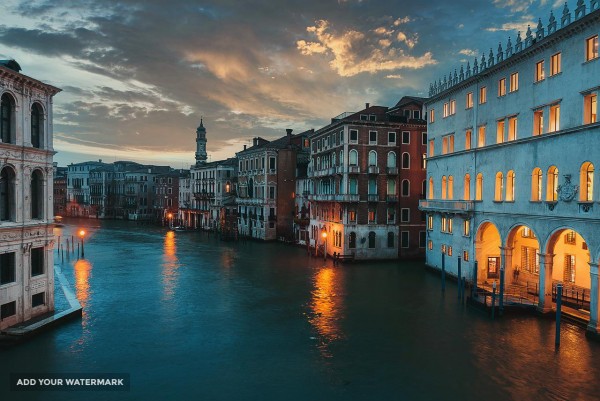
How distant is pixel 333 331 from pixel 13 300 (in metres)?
14.5

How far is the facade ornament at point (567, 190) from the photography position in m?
21.5

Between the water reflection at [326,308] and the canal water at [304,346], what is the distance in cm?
12

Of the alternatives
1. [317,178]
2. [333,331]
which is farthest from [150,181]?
[333,331]

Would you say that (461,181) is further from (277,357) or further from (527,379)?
(277,357)

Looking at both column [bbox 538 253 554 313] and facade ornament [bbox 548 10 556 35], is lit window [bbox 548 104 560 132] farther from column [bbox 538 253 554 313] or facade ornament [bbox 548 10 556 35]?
column [bbox 538 253 554 313]

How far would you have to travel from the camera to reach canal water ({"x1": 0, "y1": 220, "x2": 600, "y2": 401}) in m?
15.5

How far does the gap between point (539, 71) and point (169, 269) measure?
108 ft

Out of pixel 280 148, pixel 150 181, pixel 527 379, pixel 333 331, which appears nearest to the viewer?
pixel 527 379

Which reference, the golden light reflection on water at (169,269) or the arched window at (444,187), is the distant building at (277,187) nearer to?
the golden light reflection on water at (169,269)

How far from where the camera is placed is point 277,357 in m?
18.4

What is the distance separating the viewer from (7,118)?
763 inches

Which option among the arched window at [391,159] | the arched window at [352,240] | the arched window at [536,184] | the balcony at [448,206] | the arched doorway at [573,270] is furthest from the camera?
the arched window at [391,159]

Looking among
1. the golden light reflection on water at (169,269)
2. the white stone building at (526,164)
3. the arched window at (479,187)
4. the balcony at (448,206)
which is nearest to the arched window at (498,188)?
the white stone building at (526,164)

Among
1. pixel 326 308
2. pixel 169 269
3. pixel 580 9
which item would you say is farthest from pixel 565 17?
pixel 169 269
